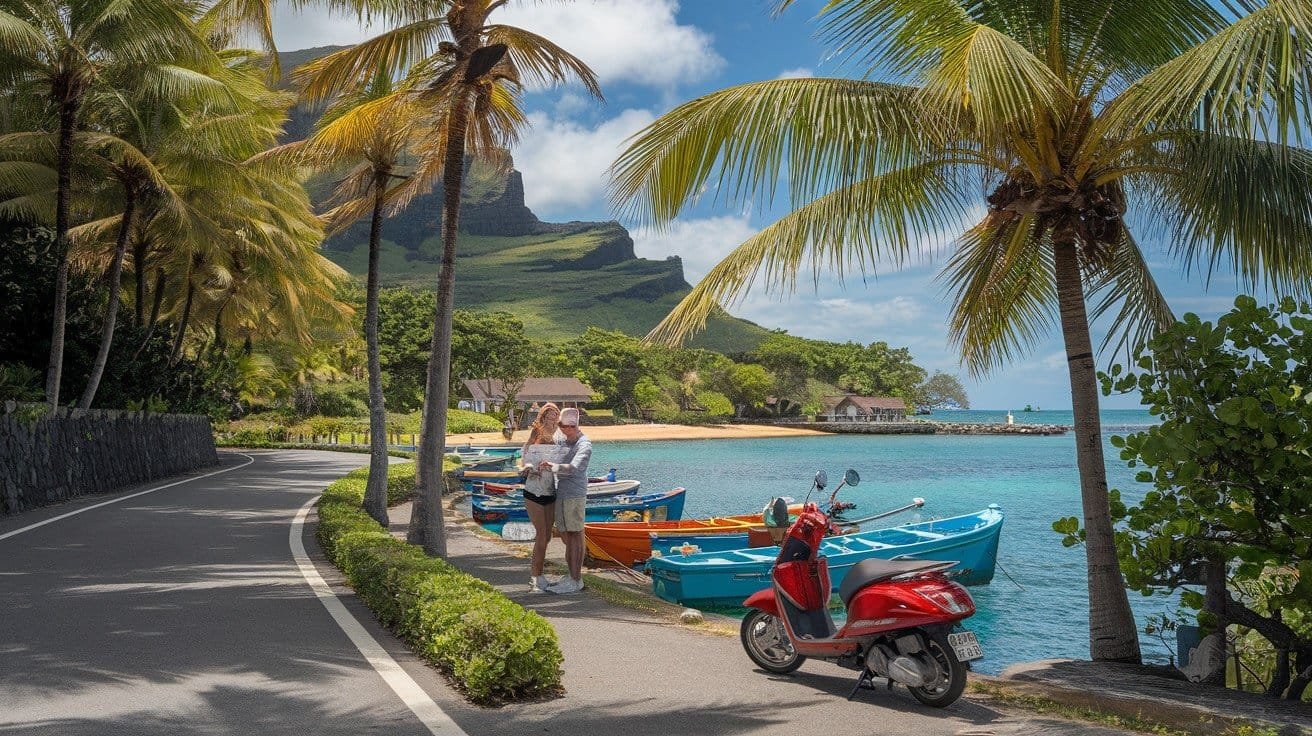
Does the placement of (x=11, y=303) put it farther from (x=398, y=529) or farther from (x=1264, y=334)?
(x=1264, y=334)

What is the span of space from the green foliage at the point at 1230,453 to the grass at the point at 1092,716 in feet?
3.83

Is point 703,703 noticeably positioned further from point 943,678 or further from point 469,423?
point 469,423

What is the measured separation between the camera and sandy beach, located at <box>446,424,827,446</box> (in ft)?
285

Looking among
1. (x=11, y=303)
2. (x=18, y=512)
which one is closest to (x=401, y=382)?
(x=11, y=303)

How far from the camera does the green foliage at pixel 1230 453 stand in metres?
5.74

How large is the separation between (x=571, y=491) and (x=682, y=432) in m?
85.2

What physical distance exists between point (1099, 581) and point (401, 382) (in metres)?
78.7

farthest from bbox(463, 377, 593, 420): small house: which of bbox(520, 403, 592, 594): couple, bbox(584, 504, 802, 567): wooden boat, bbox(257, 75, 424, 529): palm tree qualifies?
bbox(520, 403, 592, 594): couple

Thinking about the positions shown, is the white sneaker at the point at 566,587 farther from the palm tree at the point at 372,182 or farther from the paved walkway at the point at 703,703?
the palm tree at the point at 372,182

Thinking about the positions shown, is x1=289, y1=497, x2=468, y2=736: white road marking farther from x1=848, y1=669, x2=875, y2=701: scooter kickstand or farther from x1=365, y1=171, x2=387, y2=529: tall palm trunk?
x1=365, y1=171, x2=387, y2=529: tall palm trunk

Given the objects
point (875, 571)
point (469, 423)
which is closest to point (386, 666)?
point (875, 571)

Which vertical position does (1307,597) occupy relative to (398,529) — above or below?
above

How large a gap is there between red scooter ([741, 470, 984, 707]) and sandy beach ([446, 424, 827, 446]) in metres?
69.7

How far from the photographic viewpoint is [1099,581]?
7188 mm
